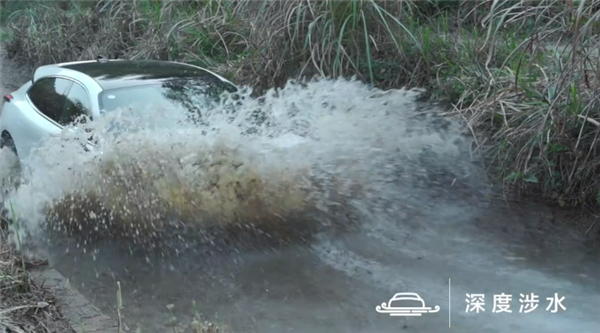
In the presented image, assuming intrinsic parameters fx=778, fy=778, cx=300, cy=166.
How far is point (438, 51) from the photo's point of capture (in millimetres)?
8477

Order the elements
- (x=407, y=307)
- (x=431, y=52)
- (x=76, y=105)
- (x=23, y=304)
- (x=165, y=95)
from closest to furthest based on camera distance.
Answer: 1. (x=23, y=304)
2. (x=407, y=307)
3. (x=165, y=95)
4. (x=76, y=105)
5. (x=431, y=52)

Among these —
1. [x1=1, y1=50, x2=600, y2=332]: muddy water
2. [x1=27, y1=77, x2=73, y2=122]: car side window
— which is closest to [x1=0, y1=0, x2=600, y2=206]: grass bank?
[x1=1, y1=50, x2=600, y2=332]: muddy water

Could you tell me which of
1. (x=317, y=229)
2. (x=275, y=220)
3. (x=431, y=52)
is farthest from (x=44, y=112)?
(x=431, y=52)

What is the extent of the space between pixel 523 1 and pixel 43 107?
14.7ft

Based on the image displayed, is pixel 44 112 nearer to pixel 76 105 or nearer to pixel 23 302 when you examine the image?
pixel 76 105

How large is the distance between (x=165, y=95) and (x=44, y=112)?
1.33 m

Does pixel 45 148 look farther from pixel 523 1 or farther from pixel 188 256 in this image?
pixel 523 1

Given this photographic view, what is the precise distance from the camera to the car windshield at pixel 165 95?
266 inches

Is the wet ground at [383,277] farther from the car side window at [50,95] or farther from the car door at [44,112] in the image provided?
the car side window at [50,95]

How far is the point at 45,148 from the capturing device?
6.72m

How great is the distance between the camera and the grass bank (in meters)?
6.13

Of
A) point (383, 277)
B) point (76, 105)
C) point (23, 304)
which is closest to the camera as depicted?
point (23, 304)

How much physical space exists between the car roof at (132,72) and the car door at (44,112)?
23 cm

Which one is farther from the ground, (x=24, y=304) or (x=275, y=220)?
(x=24, y=304)
